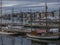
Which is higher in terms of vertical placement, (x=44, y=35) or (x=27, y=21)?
(x=27, y=21)

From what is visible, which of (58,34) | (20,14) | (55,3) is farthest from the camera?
(20,14)

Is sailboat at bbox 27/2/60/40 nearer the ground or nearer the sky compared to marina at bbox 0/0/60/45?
nearer the ground

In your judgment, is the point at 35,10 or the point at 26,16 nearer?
the point at 35,10

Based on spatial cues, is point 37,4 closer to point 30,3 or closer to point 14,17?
point 30,3

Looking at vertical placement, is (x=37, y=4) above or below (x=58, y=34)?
above

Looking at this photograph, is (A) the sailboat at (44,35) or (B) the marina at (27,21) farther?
(B) the marina at (27,21)

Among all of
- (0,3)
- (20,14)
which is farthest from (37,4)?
(0,3)

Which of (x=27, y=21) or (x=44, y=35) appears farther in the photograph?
(x=27, y=21)

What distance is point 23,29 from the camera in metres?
9.67

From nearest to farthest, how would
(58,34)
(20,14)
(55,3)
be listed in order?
1. (58,34)
2. (55,3)
3. (20,14)

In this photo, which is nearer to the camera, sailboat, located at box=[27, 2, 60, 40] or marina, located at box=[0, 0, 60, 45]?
sailboat, located at box=[27, 2, 60, 40]

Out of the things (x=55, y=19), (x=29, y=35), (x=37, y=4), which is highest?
(x=37, y=4)

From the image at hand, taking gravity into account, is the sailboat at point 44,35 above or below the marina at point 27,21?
below

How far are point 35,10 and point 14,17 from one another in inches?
50.3
